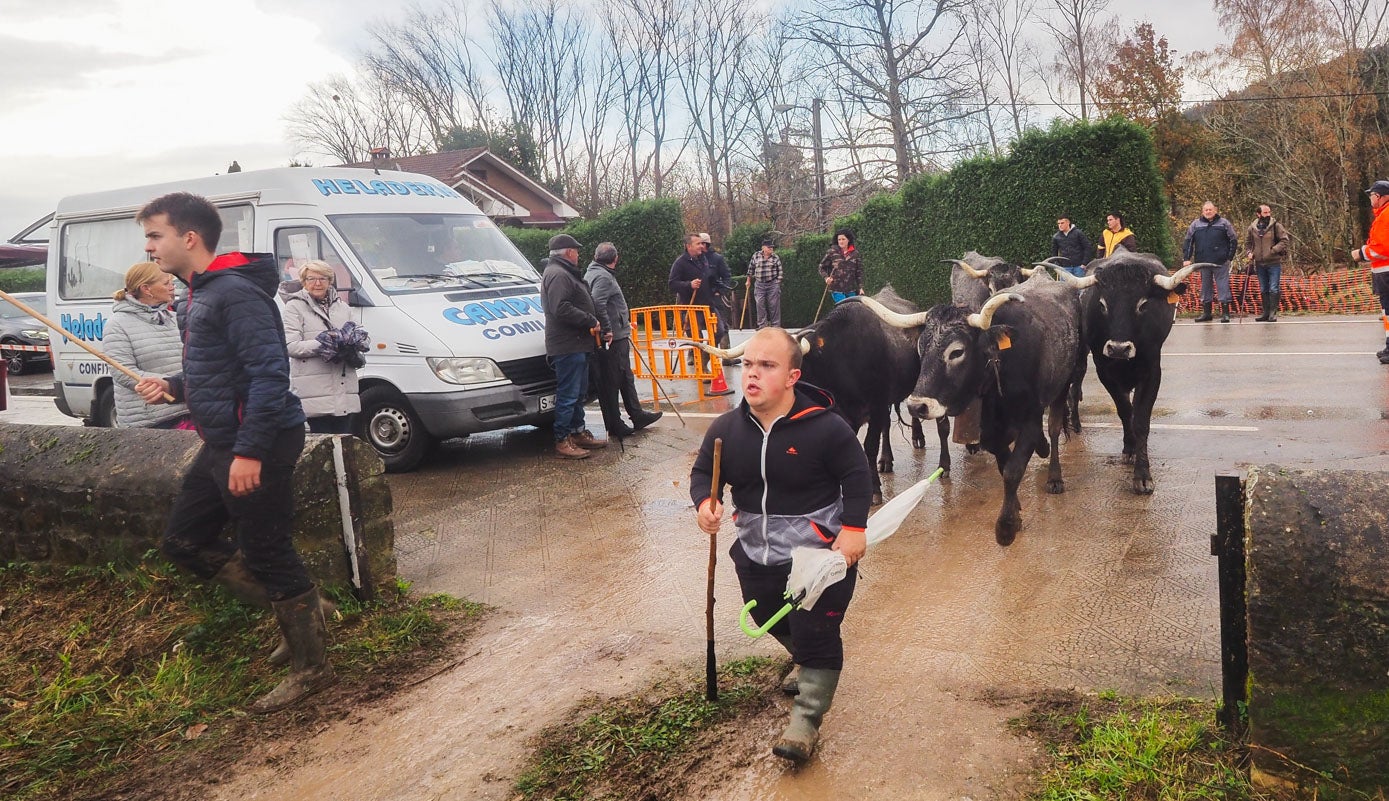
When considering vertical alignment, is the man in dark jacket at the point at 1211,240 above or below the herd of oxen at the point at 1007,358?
above

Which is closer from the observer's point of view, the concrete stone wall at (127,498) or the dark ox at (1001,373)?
the concrete stone wall at (127,498)

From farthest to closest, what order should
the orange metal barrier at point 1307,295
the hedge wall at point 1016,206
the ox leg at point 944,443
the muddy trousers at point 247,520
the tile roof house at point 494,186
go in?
the tile roof house at point 494,186, the orange metal barrier at point 1307,295, the hedge wall at point 1016,206, the ox leg at point 944,443, the muddy trousers at point 247,520

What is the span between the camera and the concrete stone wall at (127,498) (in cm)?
479

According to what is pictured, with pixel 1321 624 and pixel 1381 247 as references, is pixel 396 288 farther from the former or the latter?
pixel 1381 247

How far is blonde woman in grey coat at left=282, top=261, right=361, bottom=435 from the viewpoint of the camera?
21.2 feet

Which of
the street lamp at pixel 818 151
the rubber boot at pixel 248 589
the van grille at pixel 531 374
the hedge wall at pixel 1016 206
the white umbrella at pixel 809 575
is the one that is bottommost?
the rubber boot at pixel 248 589

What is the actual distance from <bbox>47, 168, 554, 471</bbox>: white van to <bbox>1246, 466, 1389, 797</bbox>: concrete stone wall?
20.6 ft

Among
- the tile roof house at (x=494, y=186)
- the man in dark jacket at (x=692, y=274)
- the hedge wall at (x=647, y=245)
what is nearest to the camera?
the man in dark jacket at (x=692, y=274)

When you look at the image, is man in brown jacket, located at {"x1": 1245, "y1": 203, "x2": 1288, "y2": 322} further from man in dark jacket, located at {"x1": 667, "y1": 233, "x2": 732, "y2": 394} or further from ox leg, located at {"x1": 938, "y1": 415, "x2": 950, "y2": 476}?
ox leg, located at {"x1": 938, "y1": 415, "x2": 950, "y2": 476}

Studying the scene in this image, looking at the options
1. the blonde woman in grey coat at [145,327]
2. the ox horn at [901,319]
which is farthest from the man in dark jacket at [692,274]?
the blonde woman in grey coat at [145,327]

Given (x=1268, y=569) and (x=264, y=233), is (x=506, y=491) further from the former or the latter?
(x=1268, y=569)

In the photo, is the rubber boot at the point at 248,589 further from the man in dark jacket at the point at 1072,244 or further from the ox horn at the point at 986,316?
the man in dark jacket at the point at 1072,244

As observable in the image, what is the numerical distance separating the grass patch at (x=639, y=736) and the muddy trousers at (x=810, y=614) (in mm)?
491

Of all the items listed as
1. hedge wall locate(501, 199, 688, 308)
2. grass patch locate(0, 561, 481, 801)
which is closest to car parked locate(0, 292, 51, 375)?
hedge wall locate(501, 199, 688, 308)
